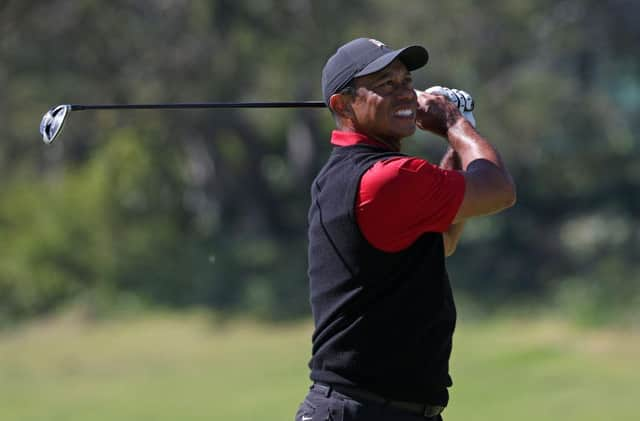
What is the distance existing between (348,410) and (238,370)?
1388 cm

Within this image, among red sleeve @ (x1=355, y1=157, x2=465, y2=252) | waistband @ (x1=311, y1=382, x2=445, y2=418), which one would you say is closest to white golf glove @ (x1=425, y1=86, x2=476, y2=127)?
red sleeve @ (x1=355, y1=157, x2=465, y2=252)

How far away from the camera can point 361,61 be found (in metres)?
3.83

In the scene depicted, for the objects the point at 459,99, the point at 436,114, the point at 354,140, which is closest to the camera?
the point at 354,140

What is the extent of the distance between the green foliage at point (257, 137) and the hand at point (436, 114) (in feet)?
48.5

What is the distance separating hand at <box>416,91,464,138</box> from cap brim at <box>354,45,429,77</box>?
0.22 m

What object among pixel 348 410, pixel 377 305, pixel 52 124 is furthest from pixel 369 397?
pixel 52 124

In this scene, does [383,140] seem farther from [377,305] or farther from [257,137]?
[257,137]

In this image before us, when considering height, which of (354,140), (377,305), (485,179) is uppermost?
(354,140)

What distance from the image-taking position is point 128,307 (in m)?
21.1

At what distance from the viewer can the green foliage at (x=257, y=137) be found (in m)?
19.6

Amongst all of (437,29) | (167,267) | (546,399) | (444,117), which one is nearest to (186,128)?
(167,267)

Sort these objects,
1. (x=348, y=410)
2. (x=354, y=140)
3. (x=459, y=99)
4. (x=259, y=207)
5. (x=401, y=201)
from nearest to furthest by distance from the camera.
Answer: (x=401, y=201) → (x=348, y=410) → (x=354, y=140) → (x=459, y=99) → (x=259, y=207)

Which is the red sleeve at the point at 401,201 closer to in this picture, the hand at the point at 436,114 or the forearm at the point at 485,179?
the forearm at the point at 485,179

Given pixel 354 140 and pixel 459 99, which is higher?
pixel 459 99
